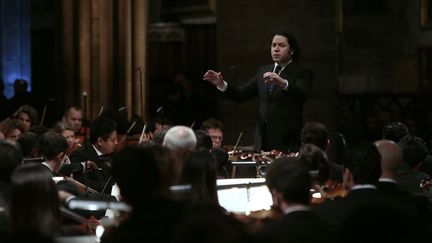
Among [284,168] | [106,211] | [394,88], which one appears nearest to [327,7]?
[394,88]

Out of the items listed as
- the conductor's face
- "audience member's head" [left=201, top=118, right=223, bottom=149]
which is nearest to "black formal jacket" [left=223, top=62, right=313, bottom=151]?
Answer: the conductor's face

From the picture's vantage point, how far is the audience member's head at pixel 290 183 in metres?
4.65

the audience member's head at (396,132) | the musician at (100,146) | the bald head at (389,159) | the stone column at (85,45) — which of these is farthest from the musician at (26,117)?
the bald head at (389,159)

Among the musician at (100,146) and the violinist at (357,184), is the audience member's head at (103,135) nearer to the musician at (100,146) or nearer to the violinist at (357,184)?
the musician at (100,146)

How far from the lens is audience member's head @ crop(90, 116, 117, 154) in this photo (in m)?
8.55

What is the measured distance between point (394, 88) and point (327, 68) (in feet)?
14.3

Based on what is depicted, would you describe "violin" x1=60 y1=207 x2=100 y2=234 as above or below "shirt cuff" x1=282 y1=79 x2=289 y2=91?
below

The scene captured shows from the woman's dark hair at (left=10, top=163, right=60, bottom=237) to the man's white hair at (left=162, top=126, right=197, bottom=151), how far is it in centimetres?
177

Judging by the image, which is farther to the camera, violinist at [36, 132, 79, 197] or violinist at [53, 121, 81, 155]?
violinist at [53, 121, 81, 155]

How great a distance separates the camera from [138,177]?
4512 mm

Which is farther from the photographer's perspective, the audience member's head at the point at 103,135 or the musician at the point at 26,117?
the musician at the point at 26,117

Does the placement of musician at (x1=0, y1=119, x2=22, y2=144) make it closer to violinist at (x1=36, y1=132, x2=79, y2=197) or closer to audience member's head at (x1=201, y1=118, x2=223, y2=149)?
audience member's head at (x1=201, y1=118, x2=223, y2=149)

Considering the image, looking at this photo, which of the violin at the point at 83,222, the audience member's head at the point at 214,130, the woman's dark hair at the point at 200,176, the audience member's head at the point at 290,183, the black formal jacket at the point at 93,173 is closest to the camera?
the audience member's head at the point at 290,183

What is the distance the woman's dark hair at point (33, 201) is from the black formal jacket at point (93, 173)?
3.01 metres
